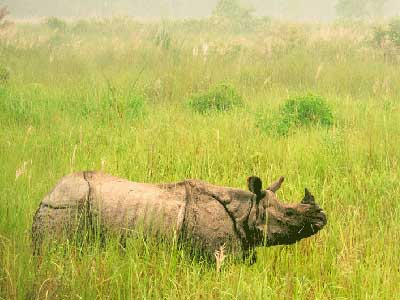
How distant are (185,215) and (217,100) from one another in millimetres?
4575

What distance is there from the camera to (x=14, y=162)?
470 cm

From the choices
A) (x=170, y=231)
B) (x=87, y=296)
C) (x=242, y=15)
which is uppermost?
(x=242, y=15)

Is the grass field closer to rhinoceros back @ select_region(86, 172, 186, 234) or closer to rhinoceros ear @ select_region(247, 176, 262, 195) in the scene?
rhinoceros back @ select_region(86, 172, 186, 234)

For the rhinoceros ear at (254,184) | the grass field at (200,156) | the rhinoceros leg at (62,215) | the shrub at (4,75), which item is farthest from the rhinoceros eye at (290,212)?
the shrub at (4,75)

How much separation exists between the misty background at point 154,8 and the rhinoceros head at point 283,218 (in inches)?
2043

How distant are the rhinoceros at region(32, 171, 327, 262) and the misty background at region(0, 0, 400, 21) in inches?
2040

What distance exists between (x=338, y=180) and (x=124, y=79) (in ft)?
17.1

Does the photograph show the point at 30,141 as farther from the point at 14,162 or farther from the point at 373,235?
the point at 373,235

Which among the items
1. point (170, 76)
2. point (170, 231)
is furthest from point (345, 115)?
point (170, 231)

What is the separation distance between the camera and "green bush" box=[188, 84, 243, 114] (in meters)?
7.37

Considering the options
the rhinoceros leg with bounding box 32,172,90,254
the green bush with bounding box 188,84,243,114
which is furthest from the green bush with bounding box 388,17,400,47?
the rhinoceros leg with bounding box 32,172,90,254

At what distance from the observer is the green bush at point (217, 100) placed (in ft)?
24.2

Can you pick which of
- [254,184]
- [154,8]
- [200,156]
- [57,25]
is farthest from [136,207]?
[154,8]

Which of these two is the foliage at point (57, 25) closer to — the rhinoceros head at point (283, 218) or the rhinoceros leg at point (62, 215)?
the rhinoceros leg at point (62, 215)
